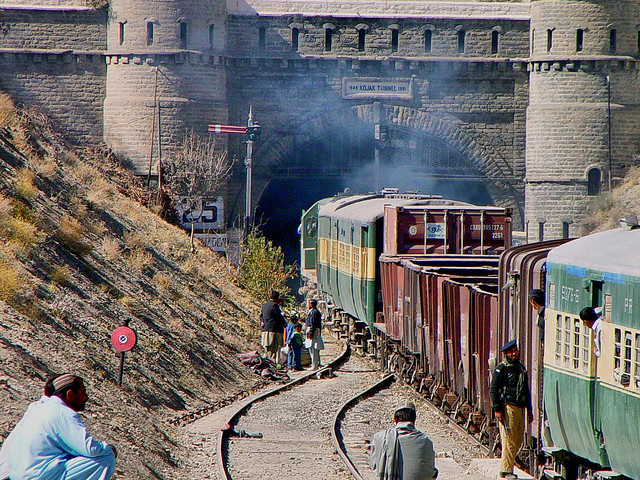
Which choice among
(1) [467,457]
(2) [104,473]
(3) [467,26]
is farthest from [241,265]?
(2) [104,473]

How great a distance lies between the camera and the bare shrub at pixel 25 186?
834 inches

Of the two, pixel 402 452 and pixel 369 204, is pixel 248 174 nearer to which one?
pixel 369 204

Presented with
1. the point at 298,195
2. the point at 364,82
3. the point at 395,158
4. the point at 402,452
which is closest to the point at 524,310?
the point at 402,452

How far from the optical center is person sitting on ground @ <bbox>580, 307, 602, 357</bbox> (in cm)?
986

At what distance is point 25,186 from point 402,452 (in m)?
14.6

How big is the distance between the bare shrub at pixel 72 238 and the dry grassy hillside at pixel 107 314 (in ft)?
0.07

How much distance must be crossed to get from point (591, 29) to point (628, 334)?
3632 centimetres

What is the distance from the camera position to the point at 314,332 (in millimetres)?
21203

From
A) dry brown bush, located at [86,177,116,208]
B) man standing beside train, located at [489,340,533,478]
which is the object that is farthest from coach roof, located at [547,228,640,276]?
dry brown bush, located at [86,177,116,208]

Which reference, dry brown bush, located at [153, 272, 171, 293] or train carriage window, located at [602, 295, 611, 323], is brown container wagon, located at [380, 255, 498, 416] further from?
dry brown bush, located at [153, 272, 171, 293]

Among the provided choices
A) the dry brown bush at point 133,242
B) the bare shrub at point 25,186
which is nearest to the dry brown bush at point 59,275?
the bare shrub at point 25,186

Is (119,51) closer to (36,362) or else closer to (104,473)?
(36,362)

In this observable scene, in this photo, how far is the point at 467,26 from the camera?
45156 mm

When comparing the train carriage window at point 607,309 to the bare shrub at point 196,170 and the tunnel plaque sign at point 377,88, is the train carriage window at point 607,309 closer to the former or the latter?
the bare shrub at point 196,170
